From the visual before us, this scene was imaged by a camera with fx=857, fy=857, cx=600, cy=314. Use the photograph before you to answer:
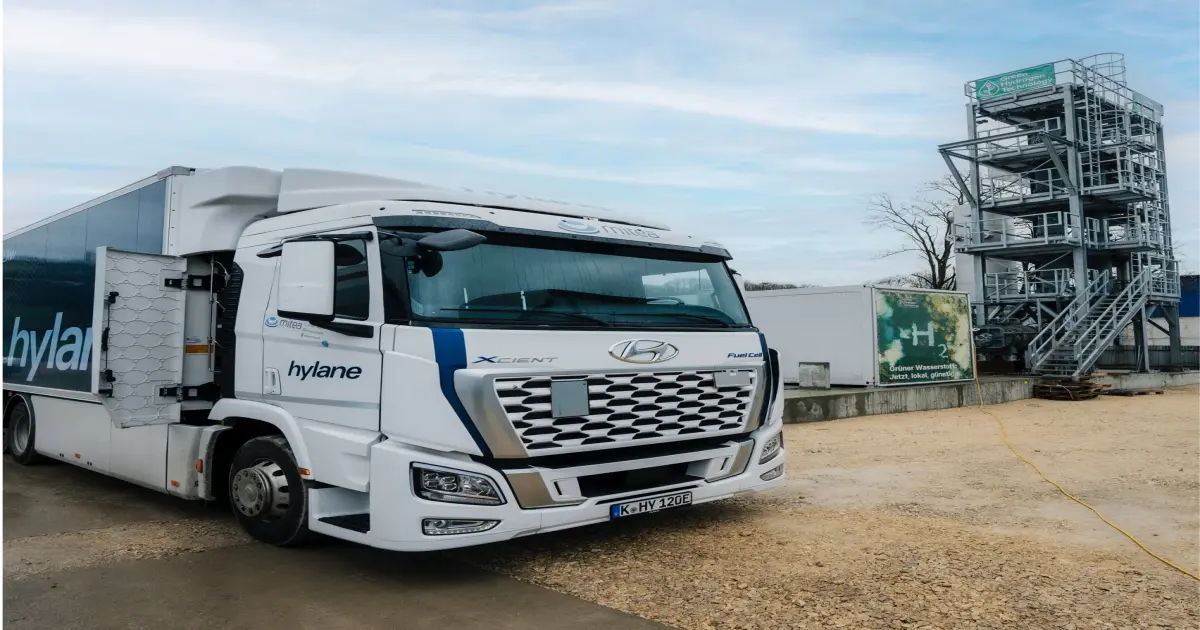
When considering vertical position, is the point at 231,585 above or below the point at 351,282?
below

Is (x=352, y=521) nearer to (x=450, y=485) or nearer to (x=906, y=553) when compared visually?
(x=450, y=485)

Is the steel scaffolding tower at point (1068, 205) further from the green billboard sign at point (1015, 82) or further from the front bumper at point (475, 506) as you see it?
the front bumper at point (475, 506)

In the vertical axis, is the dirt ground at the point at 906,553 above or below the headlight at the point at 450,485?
below

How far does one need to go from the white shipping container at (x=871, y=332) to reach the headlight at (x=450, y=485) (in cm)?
1530

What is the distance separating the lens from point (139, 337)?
281 inches

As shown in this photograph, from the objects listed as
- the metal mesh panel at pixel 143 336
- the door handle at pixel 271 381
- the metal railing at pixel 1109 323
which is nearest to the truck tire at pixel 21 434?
the metal mesh panel at pixel 143 336

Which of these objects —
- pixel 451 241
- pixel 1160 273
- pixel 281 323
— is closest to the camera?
pixel 451 241

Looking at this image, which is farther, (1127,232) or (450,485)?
(1127,232)

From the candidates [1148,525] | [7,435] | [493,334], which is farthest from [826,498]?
[7,435]

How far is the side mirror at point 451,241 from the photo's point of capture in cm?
532

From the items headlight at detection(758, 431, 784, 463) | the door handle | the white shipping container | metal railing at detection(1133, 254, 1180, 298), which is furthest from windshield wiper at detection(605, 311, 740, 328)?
metal railing at detection(1133, 254, 1180, 298)

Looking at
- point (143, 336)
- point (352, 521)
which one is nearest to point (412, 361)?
point (352, 521)

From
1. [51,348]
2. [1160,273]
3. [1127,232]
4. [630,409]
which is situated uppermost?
[1127,232]

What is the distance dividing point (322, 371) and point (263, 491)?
112 centimetres
